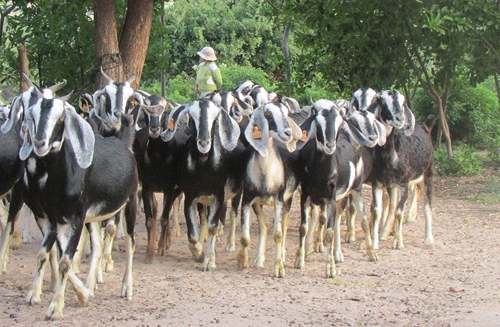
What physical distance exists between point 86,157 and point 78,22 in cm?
767

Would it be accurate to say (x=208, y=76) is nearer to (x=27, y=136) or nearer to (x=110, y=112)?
(x=110, y=112)

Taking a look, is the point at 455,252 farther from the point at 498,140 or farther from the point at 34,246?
the point at 498,140

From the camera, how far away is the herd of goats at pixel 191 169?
24.1 feet

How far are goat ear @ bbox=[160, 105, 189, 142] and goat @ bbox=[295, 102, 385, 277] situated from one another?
1.43 metres

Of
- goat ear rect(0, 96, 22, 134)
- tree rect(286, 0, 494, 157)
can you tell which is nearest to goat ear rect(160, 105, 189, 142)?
goat ear rect(0, 96, 22, 134)

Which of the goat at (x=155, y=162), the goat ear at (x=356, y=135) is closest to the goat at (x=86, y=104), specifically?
the goat at (x=155, y=162)

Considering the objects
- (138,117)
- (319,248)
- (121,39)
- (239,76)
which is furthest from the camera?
(239,76)

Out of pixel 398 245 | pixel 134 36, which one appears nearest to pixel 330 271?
pixel 398 245

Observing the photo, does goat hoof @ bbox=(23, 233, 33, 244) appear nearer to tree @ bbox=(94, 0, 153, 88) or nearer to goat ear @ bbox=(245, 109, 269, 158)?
tree @ bbox=(94, 0, 153, 88)

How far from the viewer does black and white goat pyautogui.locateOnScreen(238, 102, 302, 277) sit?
9.23 m

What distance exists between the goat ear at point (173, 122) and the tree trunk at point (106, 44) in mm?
2573

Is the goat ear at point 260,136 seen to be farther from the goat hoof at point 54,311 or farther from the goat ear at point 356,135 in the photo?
the goat hoof at point 54,311

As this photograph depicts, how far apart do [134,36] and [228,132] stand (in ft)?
12.6

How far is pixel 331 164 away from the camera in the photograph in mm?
9477
